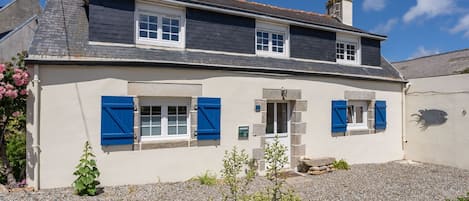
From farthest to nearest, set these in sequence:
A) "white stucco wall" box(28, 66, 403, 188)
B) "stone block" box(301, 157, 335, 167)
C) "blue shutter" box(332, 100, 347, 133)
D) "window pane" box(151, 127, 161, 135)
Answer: "blue shutter" box(332, 100, 347, 133) < "stone block" box(301, 157, 335, 167) < "window pane" box(151, 127, 161, 135) < "white stucco wall" box(28, 66, 403, 188)

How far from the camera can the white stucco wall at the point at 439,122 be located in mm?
8742

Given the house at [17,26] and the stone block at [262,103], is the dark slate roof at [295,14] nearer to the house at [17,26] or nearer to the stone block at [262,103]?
the stone block at [262,103]

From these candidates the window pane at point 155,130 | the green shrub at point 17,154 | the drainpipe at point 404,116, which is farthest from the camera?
the drainpipe at point 404,116

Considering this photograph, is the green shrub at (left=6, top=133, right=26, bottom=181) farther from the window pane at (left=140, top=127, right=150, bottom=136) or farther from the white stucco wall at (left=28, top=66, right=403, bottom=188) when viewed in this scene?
the window pane at (left=140, top=127, right=150, bottom=136)

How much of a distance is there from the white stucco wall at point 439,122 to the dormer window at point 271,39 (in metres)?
5.32

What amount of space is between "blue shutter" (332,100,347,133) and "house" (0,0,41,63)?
12.7 meters

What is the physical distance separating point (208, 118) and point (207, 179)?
146 cm

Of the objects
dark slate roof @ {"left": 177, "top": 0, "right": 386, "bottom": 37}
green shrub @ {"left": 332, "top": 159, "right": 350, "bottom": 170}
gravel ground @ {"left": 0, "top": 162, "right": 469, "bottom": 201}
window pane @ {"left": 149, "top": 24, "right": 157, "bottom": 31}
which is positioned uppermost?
dark slate roof @ {"left": 177, "top": 0, "right": 386, "bottom": 37}

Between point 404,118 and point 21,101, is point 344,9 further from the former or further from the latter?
point 21,101

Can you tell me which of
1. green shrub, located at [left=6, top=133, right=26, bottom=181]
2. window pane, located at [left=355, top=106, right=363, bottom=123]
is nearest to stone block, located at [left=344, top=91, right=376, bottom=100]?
window pane, located at [left=355, top=106, right=363, bottom=123]

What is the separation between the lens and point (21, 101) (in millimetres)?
5867

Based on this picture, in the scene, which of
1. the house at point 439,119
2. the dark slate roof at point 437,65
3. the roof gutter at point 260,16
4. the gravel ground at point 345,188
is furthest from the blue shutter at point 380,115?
the dark slate roof at point 437,65

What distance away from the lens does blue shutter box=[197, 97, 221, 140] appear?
6840 millimetres

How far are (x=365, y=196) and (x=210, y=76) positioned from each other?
442cm
